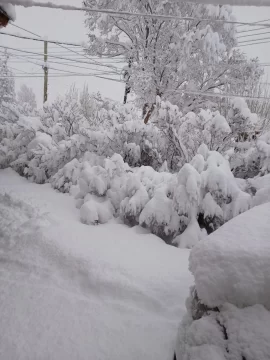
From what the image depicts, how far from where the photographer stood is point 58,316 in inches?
65.5

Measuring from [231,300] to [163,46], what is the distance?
825 cm

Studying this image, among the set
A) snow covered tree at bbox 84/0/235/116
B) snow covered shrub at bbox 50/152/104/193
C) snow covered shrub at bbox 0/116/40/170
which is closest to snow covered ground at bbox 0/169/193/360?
snow covered shrub at bbox 50/152/104/193

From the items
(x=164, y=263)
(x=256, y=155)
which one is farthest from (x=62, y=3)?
(x=256, y=155)

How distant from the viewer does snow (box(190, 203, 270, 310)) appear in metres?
0.95

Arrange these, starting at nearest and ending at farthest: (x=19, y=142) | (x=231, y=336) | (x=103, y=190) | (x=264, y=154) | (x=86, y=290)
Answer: (x=231, y=336), (x=86, y=290), (x=103, y=190), (x=264, y=154), (x=19, y=142)

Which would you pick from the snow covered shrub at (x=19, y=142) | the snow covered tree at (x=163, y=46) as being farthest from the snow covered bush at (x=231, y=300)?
the snow covered tree at (x=163, y=46)

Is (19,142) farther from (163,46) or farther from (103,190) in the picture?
(163,46)

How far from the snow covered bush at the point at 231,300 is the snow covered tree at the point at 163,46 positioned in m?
6.43

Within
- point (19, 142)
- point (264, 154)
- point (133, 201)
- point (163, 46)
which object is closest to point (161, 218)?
point (133, 201)

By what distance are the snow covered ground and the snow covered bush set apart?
0.57 meters

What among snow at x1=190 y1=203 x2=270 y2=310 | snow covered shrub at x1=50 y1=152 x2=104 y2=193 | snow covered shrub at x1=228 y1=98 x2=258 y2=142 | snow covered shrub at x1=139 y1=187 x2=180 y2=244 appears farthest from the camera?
snow covered shrub at x1=50 y1=152 x2=104 y2=193

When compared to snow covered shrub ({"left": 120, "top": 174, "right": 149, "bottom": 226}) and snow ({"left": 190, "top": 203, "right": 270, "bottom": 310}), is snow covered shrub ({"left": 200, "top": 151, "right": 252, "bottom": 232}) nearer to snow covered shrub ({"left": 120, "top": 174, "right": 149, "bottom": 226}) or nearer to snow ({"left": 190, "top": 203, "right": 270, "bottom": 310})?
snow covered shrub ({"left": 120, "top": 174, "right": 149, "bottom": 226})

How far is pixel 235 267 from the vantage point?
3.27 ft

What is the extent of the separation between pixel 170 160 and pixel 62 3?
13.2ft
